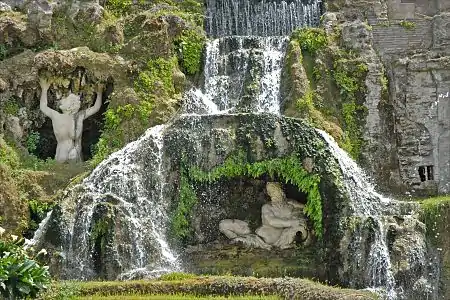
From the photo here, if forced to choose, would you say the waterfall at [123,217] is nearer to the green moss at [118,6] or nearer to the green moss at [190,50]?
the green moss at [190,50]

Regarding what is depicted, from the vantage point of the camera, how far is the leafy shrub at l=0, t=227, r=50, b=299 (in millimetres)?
11664

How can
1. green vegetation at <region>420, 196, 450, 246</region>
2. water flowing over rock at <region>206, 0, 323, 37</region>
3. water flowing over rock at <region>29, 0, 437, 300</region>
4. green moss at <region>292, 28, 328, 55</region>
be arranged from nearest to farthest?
1. water flowing over rock at <region>29, 0, 437, 300</region>
2. green vegetation at <region>420, 196, 450, 246</region>
3. green moss at <region>292, 28, 328, 55</region>
4. water flowing over rock at <region>206, 0, 323, 37</region>

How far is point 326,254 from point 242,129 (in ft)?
13.3

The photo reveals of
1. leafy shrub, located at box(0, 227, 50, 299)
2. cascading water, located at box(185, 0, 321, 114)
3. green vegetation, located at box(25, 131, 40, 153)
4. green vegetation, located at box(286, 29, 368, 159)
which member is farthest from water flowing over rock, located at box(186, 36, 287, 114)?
leafy shrub, located at box(0, 227, 50, 299)

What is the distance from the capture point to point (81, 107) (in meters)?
23.3

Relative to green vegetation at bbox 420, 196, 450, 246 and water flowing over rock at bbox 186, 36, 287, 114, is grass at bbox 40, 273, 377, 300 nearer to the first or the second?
green vegetation at bbox 420, 196, 450, 246

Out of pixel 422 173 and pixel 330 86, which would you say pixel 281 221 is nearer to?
pixel 422 173

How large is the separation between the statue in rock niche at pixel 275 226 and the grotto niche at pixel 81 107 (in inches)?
213

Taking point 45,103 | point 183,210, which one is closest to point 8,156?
point 45,103

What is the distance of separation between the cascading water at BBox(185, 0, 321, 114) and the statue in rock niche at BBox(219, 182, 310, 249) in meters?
3.73

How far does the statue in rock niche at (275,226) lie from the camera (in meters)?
20.3

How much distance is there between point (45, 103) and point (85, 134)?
173 centimetres

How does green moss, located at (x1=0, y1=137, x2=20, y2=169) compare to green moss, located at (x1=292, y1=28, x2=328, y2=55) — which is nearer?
green moss, located at (x1=0, y1=137, x2=20, y2=169)

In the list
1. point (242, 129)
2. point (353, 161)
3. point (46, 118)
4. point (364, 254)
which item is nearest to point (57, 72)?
point (46, 118)
